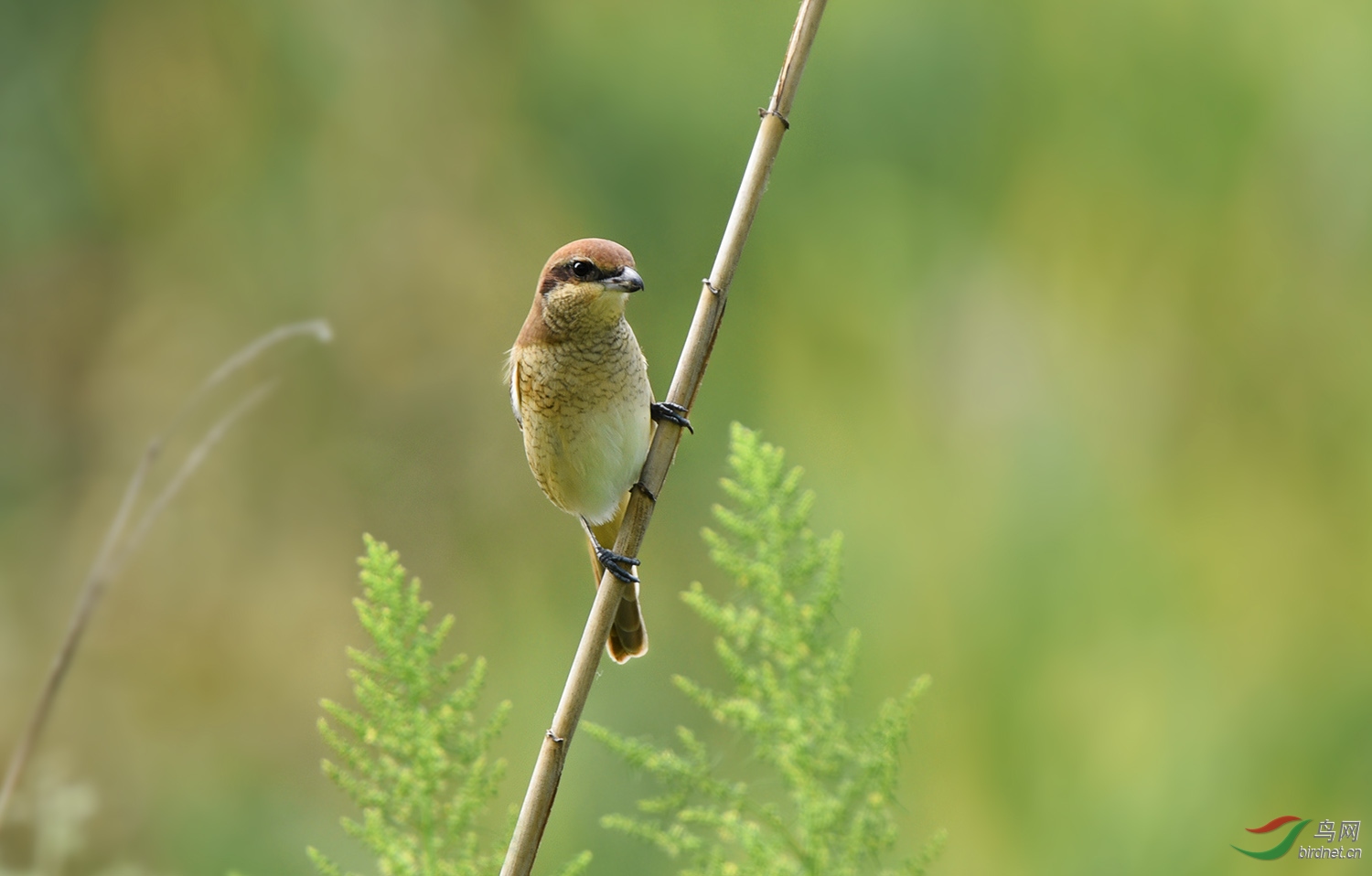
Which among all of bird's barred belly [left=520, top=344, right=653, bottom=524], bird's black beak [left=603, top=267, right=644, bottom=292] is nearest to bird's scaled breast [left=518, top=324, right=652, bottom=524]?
bird's barred belly [left=520, top=344, right=653, bottom=524]

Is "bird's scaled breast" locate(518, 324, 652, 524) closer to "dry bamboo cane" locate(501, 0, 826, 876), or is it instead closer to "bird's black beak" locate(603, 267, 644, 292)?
"bird's black beak" locate(603, 267, 644, 292)

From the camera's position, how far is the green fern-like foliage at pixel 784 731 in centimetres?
58

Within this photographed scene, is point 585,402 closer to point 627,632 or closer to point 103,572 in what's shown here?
point 627,632

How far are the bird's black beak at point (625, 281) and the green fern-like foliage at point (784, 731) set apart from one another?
1.99ft

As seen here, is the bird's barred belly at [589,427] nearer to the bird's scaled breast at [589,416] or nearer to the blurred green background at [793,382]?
the bird's scaled breast at [589,416]

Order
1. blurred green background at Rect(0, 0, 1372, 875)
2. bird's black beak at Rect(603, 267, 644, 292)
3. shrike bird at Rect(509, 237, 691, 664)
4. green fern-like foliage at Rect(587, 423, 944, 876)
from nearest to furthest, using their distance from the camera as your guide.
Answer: green fern-like foliage at Rect(587, 423, 944, 876) < bird's black beak at Rect(603, 267, 644, 292) < shrike bird at Rect(509, 237, 691, 664) < blurred green background at Rect(0, 0, 1372, 875)

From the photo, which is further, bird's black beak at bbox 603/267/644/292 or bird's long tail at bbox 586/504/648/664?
bird's long tail at bbox 586/504/648/664

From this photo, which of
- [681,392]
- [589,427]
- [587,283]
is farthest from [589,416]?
[681,392]

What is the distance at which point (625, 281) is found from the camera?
1.24m

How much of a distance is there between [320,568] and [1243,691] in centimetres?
182

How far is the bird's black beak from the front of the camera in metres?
1.24

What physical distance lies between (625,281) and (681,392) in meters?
0.47

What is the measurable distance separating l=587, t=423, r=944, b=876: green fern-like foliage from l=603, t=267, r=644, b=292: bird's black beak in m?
0.61

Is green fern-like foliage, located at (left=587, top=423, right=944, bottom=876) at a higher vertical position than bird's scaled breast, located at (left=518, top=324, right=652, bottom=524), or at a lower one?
lower
